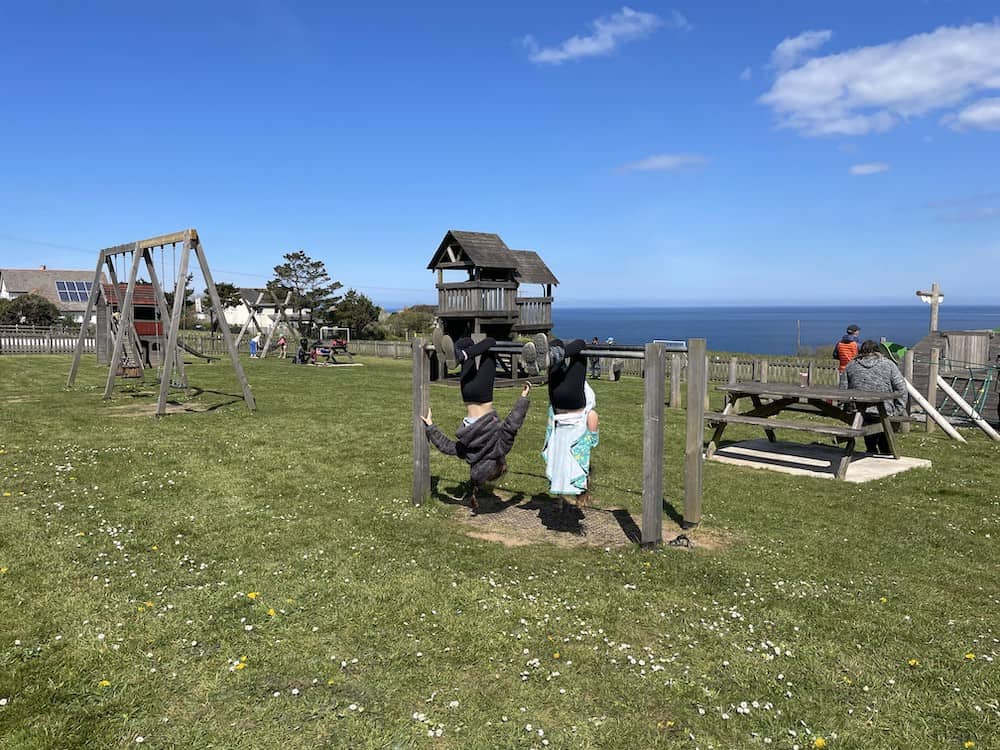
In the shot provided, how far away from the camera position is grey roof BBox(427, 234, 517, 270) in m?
26.0

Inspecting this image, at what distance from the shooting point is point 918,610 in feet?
19.4

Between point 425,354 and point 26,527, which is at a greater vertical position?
point 425,354

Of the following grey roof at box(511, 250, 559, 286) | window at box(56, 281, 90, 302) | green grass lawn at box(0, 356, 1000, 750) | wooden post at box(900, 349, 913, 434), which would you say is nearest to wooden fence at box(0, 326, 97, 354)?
grey roof at box(511, 250, 559, 286)

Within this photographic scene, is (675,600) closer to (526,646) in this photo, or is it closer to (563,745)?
(526,646)

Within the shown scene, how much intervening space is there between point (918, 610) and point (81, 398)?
63.7 ft

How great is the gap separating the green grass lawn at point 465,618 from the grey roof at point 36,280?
8378cm

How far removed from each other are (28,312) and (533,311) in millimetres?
59123

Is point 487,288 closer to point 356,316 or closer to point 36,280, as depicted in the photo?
point 356,316

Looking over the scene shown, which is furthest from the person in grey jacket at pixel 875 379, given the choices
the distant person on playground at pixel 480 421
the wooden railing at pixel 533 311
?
the wooden railing at pixel 533 311

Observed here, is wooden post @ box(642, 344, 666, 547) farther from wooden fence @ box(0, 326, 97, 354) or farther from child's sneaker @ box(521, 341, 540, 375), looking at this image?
wooden fence @ box(0, 326, 97, 354)

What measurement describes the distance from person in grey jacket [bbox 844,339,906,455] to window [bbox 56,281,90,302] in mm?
81076

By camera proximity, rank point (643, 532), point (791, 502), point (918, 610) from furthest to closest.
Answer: point (791, 502), point (643, 532), point (918, 610)

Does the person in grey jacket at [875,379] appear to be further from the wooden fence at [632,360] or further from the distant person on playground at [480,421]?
the distant person on playground at [480,421]

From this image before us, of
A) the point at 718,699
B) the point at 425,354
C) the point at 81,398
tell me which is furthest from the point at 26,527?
the point at 81,398
